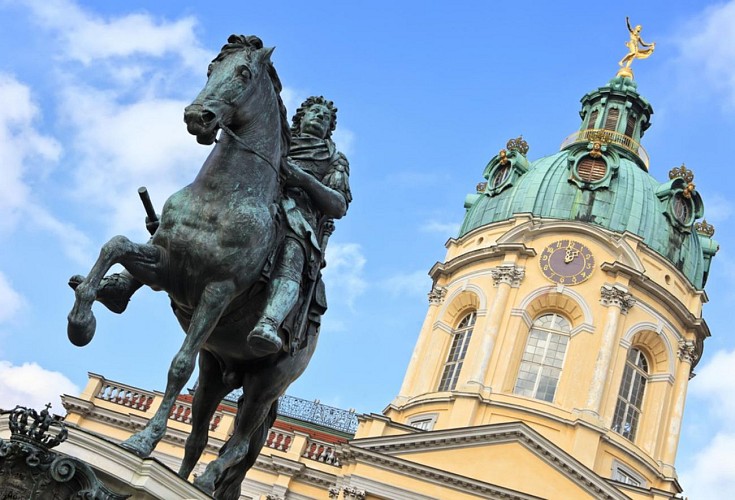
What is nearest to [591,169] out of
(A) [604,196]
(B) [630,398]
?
(A) [604,196]

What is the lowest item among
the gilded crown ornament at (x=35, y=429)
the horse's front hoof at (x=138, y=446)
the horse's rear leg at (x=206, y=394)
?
the gilded crown ornament at (x=35, y=429)

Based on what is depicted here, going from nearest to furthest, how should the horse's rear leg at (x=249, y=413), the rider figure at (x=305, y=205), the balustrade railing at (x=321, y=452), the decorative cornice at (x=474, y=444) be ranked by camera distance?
1. the rider figure at (x=305, y=205)
2. the horse's rear leg at (x=249, y=413)
3. the decorative cornice at (x=474, y=444)
4. the balustrade railing at (x=321, y=452)

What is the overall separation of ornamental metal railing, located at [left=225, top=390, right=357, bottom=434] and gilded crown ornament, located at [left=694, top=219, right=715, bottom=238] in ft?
59.6

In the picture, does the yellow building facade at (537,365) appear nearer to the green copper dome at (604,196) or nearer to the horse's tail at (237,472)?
the green copper dome at (604,196)

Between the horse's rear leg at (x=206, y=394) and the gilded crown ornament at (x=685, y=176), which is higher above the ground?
the gilded crown ornament at (x=685, y=176)

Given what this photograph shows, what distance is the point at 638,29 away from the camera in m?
54.7

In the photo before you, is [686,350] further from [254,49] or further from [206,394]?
[254,49]

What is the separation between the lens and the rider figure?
6155mm

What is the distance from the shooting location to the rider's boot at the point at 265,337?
5.95m

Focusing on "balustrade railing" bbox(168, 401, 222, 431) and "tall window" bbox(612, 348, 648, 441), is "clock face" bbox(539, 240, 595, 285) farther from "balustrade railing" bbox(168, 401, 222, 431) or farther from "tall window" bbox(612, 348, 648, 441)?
"balustrade railing" bbox(168, 401, 222, 431)

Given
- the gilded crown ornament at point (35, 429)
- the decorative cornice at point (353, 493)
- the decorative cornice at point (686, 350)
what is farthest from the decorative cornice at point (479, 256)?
the gilded crown ornament at point (35, 429)

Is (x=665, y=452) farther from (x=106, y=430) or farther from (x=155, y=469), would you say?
(x=155, y=469)

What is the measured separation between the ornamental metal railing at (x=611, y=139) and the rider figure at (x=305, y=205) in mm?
40386

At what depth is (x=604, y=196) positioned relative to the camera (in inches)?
1667
